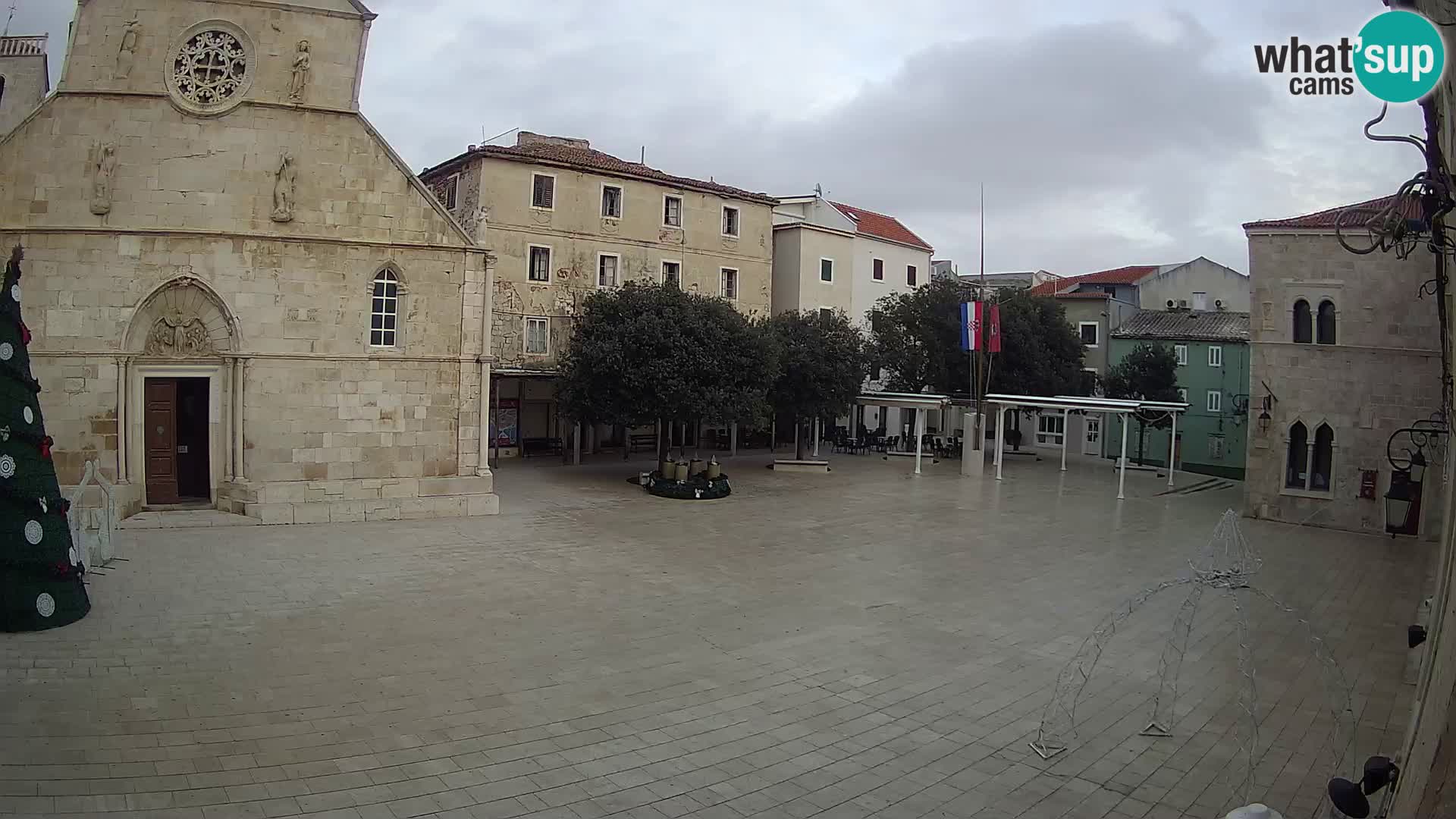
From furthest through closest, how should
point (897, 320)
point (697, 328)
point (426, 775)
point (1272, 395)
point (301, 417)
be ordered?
point (897, 320)
point (697, 328)
point (1272, 395)
point (301, 417)
point (426, 775)

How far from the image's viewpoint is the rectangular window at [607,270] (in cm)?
3241

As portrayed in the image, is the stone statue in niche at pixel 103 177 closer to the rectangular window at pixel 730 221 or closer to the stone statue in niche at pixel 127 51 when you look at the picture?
the stone statue in niche at pixel 127 51

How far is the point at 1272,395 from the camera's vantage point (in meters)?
23.6

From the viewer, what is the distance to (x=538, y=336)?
101 ft

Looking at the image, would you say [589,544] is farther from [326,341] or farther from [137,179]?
[137,179]

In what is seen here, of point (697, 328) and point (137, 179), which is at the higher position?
point (137, 179)

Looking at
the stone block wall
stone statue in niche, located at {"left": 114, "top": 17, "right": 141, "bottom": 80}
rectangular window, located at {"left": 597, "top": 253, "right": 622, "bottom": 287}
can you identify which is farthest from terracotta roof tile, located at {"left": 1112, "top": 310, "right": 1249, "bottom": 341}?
stone statue in niche, located at {"left": 114, "top": 17, "right": 141, "bottom": 80}

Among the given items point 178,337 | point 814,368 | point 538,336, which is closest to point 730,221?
point 814,368

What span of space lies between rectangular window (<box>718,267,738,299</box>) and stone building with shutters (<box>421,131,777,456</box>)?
0.04m

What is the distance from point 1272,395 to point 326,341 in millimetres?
23616

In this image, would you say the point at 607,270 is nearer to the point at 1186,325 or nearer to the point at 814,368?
the point at 814,368

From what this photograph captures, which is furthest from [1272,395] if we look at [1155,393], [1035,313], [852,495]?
[1155,393]

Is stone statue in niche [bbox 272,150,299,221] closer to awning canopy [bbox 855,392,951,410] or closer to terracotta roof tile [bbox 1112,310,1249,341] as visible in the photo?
awning canopy [bbox 855,392,951,410]

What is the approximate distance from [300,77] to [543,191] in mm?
12341
